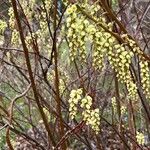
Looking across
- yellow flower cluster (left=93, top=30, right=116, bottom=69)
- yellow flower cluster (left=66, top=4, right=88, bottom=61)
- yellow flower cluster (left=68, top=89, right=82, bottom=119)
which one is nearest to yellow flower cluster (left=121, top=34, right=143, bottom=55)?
yellow flower cluster (left=93, top=30, right=116, bottom=69)

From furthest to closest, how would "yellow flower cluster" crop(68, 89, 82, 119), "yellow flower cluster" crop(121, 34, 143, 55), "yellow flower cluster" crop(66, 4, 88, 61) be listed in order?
"yellow flower cluster" crop(68, 89, 82, 119), "yellow flower cluster" crop(121, 34, 143, 55), "yellow flower cluster" crop(66, 4, 88, 61)

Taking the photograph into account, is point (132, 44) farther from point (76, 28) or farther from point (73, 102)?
point (73, 102)

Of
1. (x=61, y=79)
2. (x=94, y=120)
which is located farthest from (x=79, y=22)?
(x=61, y=79)

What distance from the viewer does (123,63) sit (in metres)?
1.34

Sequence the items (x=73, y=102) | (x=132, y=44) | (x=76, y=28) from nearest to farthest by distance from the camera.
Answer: (x=76, y=28)
(x=132, y=44)
(x=73, y=102)

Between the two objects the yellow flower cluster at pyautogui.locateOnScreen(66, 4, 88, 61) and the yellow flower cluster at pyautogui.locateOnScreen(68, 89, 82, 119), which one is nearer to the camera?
the yellow flower cluster at pyautogui.locateOnScreen(66, 4, 88, 61)

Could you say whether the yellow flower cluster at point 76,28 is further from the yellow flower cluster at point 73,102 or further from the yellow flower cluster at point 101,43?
the yellow flower cluster at point 73,102

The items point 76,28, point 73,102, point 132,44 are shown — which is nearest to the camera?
point 76,28

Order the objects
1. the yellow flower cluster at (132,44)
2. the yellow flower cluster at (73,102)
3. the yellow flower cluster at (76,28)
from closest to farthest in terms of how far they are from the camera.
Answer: the yellow flower cluster at (76,28), the yellow flower cluster at (132,44), the yellow flower cluster at (73,102)

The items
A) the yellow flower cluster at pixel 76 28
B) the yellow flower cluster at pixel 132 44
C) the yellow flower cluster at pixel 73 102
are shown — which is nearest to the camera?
the yellow flower cluster at pixel 76 28

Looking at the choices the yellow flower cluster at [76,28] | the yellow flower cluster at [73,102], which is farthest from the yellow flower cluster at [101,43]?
the yellow flower cluster at [73,102]

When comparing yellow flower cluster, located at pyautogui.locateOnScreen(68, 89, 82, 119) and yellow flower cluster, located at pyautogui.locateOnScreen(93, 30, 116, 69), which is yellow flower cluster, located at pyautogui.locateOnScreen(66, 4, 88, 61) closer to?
yellow flower cluster, located at pyautogui.locateOnScreen(93, 30, 116, 69)

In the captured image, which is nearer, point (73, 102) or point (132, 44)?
A: point (132, 44)

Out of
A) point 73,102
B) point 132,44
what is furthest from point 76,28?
point 73,102
